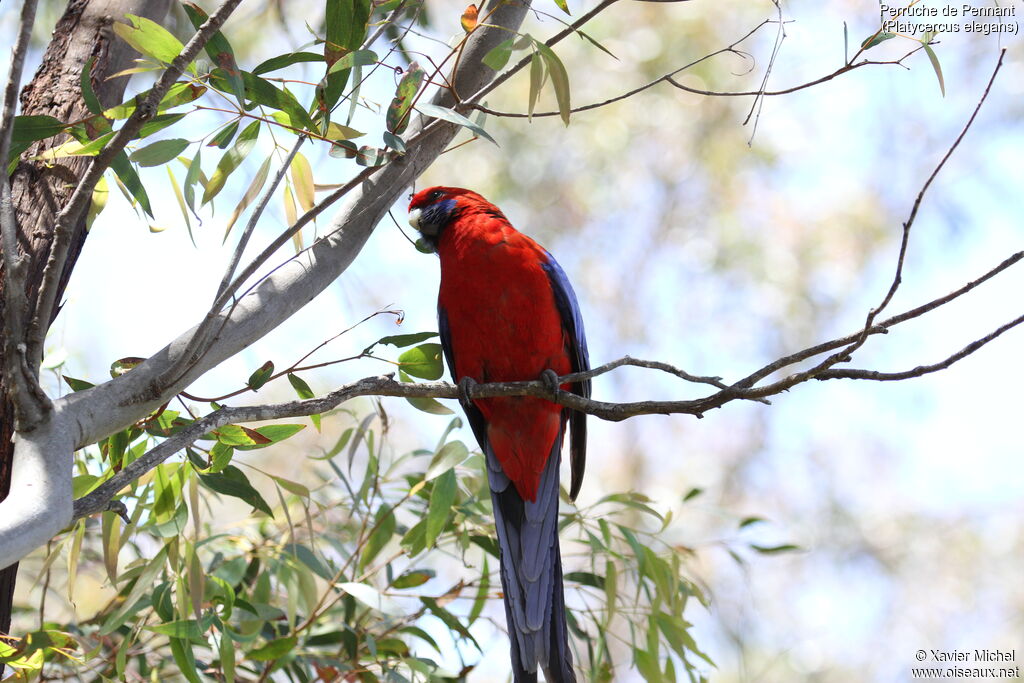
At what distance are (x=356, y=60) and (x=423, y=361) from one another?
0.81 meters

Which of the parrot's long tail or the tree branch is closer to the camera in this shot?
the tree branch

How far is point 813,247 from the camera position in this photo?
888 centimetres

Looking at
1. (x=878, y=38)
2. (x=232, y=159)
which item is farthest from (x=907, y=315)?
(x=232, y=159)

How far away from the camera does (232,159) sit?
2.01m

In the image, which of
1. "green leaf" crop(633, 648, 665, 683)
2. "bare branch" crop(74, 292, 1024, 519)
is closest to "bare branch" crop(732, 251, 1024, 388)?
"bare branch" crop(74, 292, 1024, 519)

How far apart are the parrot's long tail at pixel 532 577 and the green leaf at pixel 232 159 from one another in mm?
1286

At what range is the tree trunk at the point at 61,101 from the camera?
1964 mm

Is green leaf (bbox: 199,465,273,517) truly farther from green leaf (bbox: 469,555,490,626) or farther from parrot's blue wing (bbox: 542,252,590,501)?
parrot's blue wing (bbox: 542,252,590,501)

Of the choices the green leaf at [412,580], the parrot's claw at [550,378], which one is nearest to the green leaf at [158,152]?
the parrot's claw at [550,378]

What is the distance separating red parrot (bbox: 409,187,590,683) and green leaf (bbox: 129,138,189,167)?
117cm

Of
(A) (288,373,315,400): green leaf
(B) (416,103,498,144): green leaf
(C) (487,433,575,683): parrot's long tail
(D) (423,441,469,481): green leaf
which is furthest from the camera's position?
(C) (487,433,575,683): parrot's long tail

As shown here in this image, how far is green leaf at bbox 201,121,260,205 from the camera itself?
199cm

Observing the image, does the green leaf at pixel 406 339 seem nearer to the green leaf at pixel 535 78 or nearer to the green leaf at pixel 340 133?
the green leaf at pixel 340 133

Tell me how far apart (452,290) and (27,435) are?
1.64m
